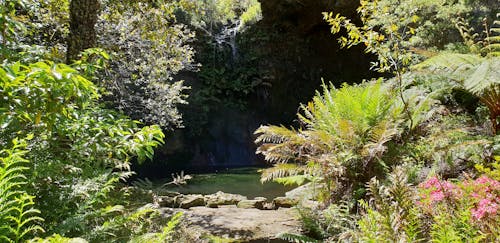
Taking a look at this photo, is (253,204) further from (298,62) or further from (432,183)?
(298,62)

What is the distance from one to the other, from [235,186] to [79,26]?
5.22m

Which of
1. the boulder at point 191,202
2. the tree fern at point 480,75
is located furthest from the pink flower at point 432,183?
the boulder at point 191,202

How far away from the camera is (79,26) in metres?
3.95

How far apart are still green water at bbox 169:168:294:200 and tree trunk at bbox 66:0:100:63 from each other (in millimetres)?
3901

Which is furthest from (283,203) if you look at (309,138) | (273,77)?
(273,77)

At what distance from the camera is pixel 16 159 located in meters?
1.74

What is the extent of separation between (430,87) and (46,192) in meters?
4.55

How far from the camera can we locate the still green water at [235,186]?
7395 millimetres

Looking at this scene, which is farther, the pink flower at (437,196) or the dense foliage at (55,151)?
the pink flower at (437,196)

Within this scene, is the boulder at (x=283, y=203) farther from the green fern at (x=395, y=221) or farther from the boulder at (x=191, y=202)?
the green fern at (x=395, y=221)

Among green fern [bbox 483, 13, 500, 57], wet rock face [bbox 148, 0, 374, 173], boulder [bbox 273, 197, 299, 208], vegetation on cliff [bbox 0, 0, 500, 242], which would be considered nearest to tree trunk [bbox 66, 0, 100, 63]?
vegetation on cliff [bbox 0, 0, 500, 242]

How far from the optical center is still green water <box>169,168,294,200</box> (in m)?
7.39

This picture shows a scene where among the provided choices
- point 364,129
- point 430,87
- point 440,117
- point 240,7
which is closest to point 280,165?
point 364,129

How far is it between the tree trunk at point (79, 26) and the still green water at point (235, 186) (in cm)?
390
